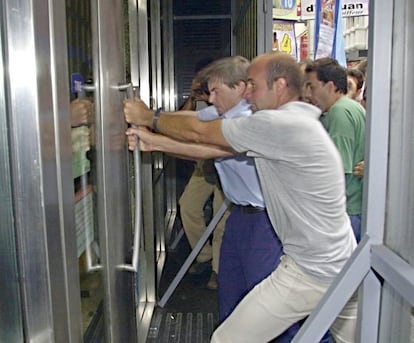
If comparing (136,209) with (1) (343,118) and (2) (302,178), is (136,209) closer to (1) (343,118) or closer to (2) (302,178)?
(2) (302,178)

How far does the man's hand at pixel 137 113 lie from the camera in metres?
1.95

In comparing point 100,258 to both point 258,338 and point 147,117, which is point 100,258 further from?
point 258,338

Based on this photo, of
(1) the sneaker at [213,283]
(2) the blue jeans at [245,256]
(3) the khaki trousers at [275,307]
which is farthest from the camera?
(1) the sneaker at [213,283]

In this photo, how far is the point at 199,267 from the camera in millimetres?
4273

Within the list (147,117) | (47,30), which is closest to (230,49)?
(147,117)

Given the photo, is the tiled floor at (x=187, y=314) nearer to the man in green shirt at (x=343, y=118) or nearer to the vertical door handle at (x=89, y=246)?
the man in green shirt at (x=343, y=118)

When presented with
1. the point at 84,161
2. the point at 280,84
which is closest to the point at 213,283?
the point at 280,84

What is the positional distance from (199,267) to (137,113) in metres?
2.51

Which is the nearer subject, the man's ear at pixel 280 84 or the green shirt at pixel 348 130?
the man's ear at pixel 280 84

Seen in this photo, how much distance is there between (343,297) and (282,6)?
12.6 feet

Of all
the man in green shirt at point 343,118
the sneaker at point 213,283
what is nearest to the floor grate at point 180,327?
the sneaker at point 213,283

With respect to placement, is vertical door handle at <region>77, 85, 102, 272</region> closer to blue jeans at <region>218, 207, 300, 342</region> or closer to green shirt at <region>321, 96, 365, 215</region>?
blue jeans at <region>218, 207, 300, 342</region>

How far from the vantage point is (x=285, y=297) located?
201cm

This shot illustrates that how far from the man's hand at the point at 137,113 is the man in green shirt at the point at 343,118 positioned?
133cm
